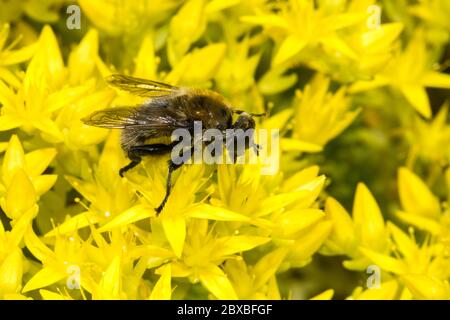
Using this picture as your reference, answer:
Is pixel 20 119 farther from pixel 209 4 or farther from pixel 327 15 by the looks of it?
pixel 327 15

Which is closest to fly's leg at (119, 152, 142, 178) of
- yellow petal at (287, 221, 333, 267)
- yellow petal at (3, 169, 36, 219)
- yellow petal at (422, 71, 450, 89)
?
yellow petal at (3, 169, 36, 219)

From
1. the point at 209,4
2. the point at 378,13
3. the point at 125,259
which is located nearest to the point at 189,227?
the point at 125,259

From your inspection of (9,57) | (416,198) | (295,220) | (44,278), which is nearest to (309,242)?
(295,220)

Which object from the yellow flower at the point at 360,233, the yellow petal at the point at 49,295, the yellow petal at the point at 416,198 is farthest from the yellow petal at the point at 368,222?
the yellow petal at the point at 49,295

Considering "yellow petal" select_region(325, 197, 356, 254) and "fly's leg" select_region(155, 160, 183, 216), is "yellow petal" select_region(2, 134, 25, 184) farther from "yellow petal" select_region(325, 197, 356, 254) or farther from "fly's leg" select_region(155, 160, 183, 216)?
"yellow petal" select_region(325, 197, 356, 254)

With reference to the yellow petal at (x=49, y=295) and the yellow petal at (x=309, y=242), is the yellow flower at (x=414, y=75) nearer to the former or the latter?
the yellow petal at (x=309, y=242)

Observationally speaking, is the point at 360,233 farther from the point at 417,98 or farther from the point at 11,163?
the point at 11,163
